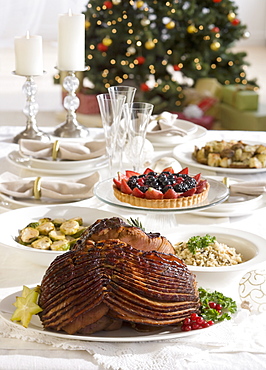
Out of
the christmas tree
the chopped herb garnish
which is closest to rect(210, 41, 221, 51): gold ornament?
the christmas tree

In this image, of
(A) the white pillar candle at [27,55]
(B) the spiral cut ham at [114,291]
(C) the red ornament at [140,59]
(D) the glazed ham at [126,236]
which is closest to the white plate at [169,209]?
(D) the glazed ham at [126,236]

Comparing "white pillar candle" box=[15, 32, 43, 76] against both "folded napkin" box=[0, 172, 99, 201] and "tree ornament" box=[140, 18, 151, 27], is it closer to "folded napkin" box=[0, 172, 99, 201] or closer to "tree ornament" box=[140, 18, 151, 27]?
"folded napkin" box=[0, 172, 99, 201]

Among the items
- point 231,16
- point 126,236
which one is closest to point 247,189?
point 126,236

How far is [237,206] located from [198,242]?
386 millimetres

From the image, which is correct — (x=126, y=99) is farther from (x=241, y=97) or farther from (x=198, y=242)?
(x=241, y=97)

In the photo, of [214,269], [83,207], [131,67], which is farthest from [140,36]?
[214,269]

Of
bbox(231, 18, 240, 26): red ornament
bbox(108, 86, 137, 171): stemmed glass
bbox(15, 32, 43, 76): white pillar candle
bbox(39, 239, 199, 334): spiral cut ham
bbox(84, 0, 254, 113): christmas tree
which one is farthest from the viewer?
bbox(231, 18, 240, 26): red ornament

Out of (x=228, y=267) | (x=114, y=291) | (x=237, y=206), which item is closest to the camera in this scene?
(x=114, y=291)

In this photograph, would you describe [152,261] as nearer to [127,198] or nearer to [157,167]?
[127,198]

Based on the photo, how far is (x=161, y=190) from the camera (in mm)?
1416

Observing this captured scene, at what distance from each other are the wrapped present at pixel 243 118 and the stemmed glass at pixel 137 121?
11.8 ft

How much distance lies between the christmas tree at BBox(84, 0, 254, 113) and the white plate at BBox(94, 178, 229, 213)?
3.74 metres

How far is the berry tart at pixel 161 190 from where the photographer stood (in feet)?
4.52

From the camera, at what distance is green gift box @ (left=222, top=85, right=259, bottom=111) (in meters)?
5.18
